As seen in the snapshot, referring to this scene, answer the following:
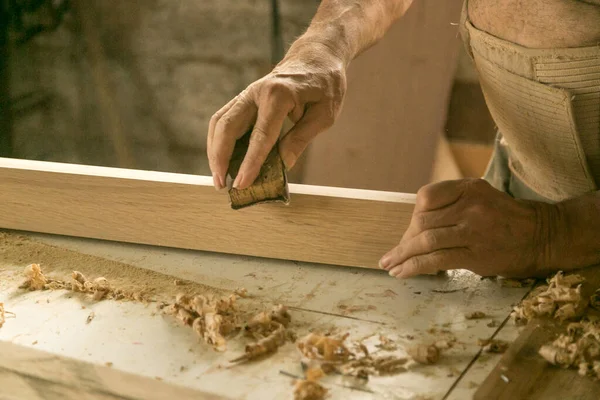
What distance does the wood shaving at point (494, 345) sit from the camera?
108 cm

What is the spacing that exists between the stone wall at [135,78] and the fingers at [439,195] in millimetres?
2172

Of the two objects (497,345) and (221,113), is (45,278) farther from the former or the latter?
(497,345)

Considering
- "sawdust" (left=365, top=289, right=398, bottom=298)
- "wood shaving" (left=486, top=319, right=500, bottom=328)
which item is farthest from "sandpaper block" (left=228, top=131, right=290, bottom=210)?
"wood shaving" (left=486, top=319, right=500, bottom=328)

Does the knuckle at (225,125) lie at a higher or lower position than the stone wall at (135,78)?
higher

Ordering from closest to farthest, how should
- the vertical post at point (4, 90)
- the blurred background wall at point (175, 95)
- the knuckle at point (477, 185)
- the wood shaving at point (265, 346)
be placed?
the wood shaving at point (265, 346) → the knuckle at point (477, 185) → the blurred background wall at point (175, 95) → the vertical post at point (4, 90)

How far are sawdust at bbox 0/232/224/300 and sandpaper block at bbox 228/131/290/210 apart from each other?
20 centimetres

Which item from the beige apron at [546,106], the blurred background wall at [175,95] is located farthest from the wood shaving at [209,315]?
the blurred background wall at [175,95]

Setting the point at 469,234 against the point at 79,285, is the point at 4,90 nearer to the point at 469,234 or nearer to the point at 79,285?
the point at 79,285

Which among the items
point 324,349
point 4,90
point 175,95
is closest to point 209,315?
point 324,349

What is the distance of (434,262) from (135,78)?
8.73 ft

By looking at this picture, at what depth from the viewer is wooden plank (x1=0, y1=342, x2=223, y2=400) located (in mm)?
1032

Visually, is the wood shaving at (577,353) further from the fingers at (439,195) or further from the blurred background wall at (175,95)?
the blurred background wall at (175,95)

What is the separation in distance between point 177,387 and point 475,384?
44cm

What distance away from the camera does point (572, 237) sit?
4.23ft
